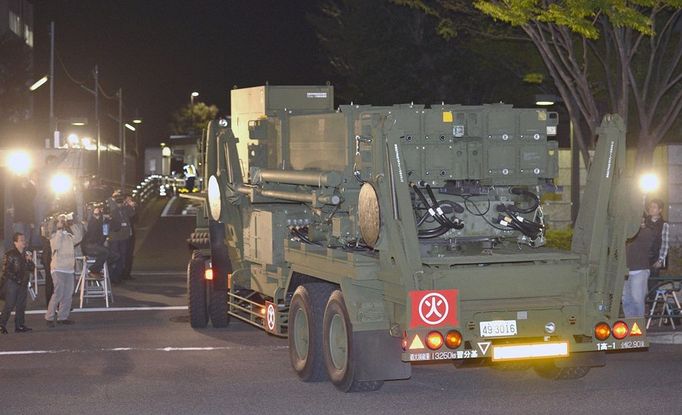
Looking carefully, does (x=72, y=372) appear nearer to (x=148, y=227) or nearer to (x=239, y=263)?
(x=239, y=263)

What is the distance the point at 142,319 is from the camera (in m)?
18.7

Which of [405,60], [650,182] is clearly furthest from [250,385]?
[405,60]

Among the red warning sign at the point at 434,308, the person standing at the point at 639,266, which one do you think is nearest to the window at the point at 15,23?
the person standing at the point at 639,266

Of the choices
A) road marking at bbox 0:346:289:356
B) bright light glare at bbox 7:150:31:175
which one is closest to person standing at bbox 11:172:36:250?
bright light glare at bbox 7:150:31:175

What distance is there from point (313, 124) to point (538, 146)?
265 cm

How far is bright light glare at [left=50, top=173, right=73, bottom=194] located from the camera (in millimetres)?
24047

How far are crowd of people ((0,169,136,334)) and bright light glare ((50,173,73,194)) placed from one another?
39 cm

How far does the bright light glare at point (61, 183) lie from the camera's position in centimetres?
2405

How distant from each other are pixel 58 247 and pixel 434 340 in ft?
27.9

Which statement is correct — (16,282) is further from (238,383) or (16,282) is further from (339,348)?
(339,348)

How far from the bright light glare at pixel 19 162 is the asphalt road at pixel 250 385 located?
29.5 feet

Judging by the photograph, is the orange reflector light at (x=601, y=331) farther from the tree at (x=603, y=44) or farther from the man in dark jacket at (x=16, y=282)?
the tree at (x=603, y=44)

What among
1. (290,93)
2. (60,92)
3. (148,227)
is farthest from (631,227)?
(60,92)

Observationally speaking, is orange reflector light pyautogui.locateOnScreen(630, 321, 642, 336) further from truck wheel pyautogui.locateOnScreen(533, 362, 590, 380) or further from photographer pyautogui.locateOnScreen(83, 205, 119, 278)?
photographer pyautogui.locateOnScreen(83, 205, 119, 278)
